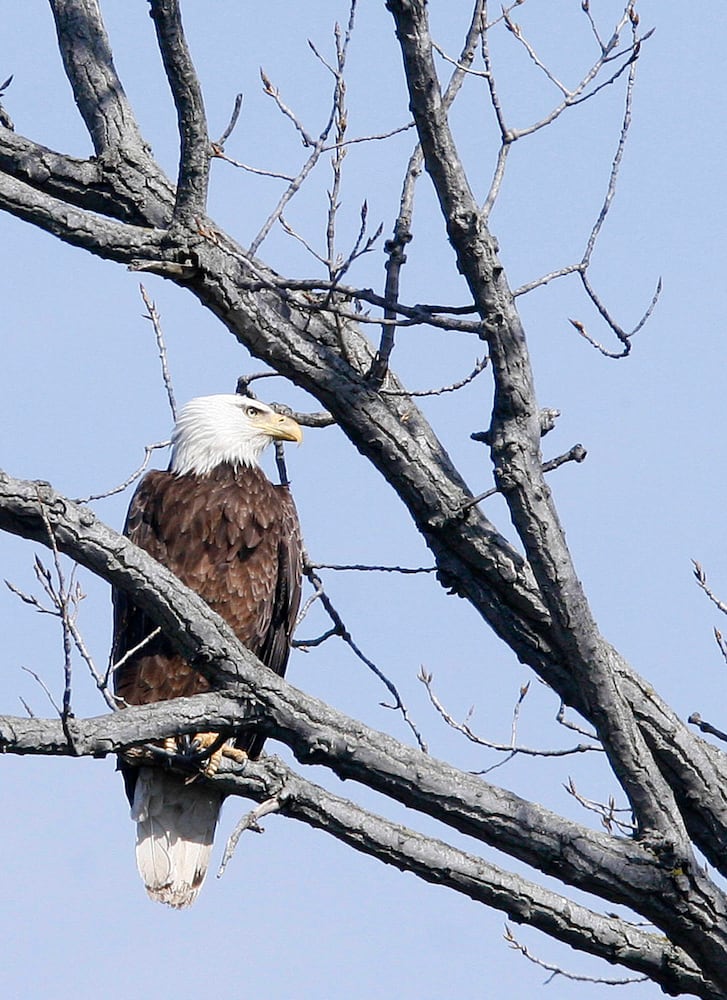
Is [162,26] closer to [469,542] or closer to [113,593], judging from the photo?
[469,542]

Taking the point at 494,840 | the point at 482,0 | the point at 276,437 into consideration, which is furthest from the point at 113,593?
the point at 482,0

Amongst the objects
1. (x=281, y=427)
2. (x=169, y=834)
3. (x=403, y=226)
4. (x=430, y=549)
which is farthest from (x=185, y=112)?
(x=169, y=834)

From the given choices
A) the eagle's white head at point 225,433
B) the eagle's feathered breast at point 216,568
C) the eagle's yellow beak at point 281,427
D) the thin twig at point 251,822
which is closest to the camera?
the thin twig at point 251,822

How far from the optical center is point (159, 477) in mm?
5082

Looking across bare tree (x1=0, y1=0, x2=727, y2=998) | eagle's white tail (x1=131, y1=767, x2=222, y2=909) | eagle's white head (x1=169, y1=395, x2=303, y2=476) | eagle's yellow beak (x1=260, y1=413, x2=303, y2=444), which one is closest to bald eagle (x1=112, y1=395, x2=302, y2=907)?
eagle's white tail (x1=131, y1=767, x2=222, y2=909)

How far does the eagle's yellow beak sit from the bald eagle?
365 mm

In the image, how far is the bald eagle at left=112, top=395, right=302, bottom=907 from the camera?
182 inches

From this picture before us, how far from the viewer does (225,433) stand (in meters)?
5.37

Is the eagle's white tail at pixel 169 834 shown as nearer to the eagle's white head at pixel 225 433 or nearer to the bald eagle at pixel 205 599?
the bald eagle at pixel 205 599

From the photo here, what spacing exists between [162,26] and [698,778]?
234 centimetres

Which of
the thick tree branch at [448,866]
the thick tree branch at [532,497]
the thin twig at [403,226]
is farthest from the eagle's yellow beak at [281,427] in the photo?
the thick tree branch at [448,866]

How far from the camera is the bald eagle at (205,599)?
4.62 m

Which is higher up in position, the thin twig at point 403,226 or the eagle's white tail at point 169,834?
the thin twig at point 403,226

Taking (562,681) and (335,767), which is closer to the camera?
(335,767)
